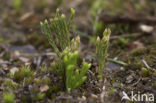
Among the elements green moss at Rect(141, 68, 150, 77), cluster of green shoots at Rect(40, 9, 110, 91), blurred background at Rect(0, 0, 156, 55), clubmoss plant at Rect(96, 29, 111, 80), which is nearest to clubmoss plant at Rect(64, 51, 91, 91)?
cluster of green shoots at Rect(40, 9, 110, 91)

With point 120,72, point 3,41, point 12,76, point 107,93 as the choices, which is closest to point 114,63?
point 120,72

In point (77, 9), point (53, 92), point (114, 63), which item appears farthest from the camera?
point (77, 9)

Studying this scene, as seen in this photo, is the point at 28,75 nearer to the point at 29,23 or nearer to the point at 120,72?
the point at 120,72

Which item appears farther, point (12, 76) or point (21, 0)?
point (21, 0)

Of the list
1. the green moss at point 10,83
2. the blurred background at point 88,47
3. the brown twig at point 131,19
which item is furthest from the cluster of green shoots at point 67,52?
the brown twig at point 131,19

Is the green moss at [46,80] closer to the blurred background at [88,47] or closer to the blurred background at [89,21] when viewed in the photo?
the blurred background at [88,47]

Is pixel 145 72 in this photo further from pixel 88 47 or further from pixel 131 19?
pixel 131 19

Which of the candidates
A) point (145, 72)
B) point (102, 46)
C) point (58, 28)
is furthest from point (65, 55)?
point (145, 72)

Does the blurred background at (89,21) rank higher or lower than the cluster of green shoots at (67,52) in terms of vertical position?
higher

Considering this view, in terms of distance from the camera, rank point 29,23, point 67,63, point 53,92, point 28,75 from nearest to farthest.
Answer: point 67,63, point 53,92, point 28,75, point 29,23
